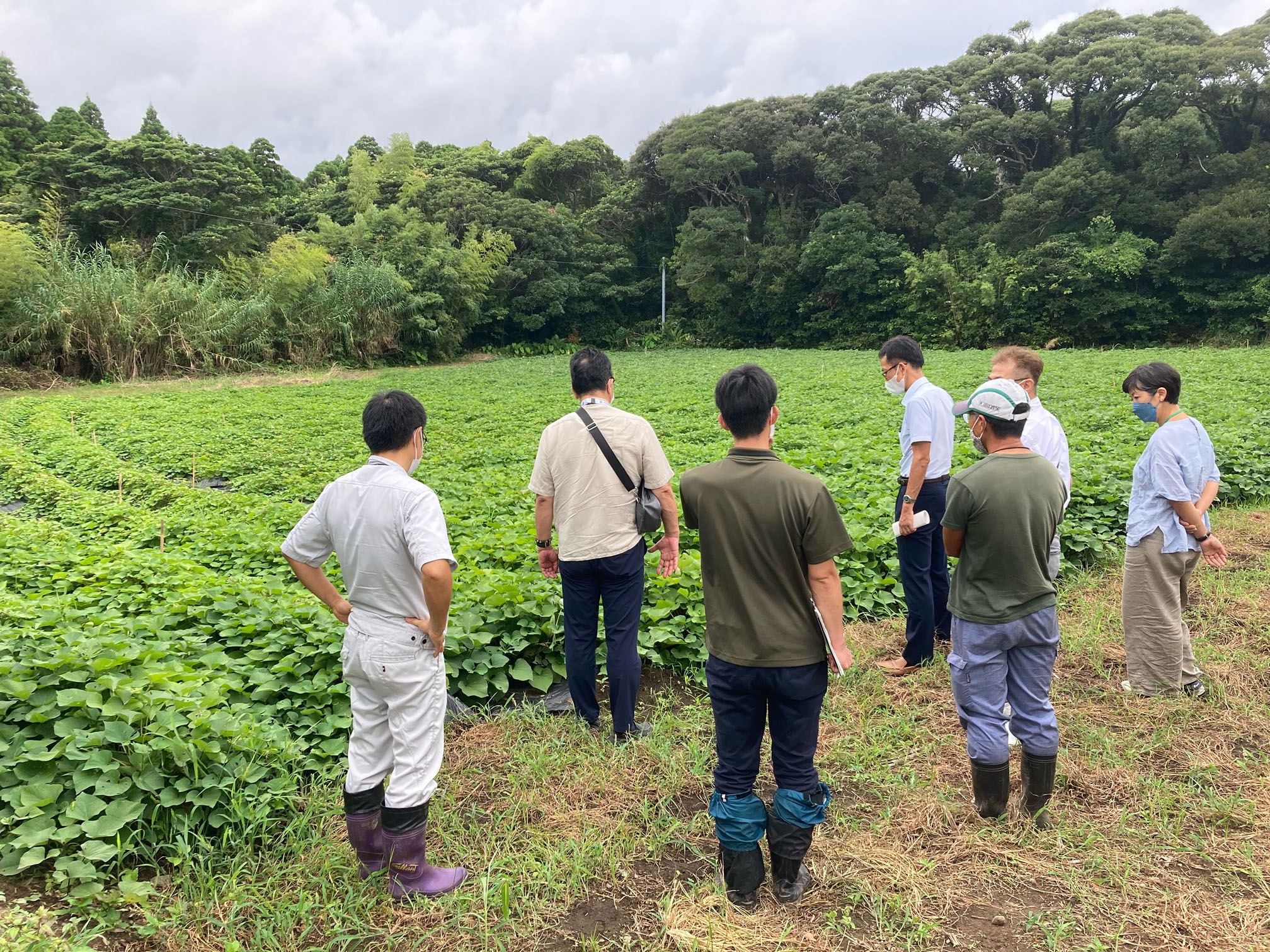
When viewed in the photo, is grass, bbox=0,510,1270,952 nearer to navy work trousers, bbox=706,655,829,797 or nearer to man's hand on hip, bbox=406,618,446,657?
navy work trousers, bbox=706,655,829,797

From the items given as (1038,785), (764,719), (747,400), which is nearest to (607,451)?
(747,400)

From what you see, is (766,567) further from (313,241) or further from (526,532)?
(313,241)

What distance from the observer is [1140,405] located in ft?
13.4

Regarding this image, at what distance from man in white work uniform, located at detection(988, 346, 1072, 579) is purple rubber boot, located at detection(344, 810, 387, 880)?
11.4 feet

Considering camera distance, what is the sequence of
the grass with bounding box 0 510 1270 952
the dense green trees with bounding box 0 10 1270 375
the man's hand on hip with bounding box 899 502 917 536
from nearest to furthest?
1. the grass with bounding box 0 510 1270 952
2. the man's hand on hip with bounding box 899 502 917 536
3. the dense green trees with bounding box 0 10 1270 375

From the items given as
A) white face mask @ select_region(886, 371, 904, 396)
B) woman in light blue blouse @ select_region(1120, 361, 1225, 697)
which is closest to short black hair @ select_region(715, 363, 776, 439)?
white face mask @ select_region(886, 371, 904, 396)

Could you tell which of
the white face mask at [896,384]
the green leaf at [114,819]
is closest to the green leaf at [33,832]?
the green leaf at [114,819]

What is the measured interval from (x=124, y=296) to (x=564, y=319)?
25159 millimetres

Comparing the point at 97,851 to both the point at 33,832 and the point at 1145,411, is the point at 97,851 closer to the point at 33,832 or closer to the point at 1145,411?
the point at 33,832

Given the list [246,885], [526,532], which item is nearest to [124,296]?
[526,532]

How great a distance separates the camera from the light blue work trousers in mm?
3012

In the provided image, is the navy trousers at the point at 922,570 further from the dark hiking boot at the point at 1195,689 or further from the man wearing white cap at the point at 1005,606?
the man wearing white cap at the point at 1005,606

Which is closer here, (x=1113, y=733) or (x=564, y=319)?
(x=1113, y=733)

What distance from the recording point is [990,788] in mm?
3068
